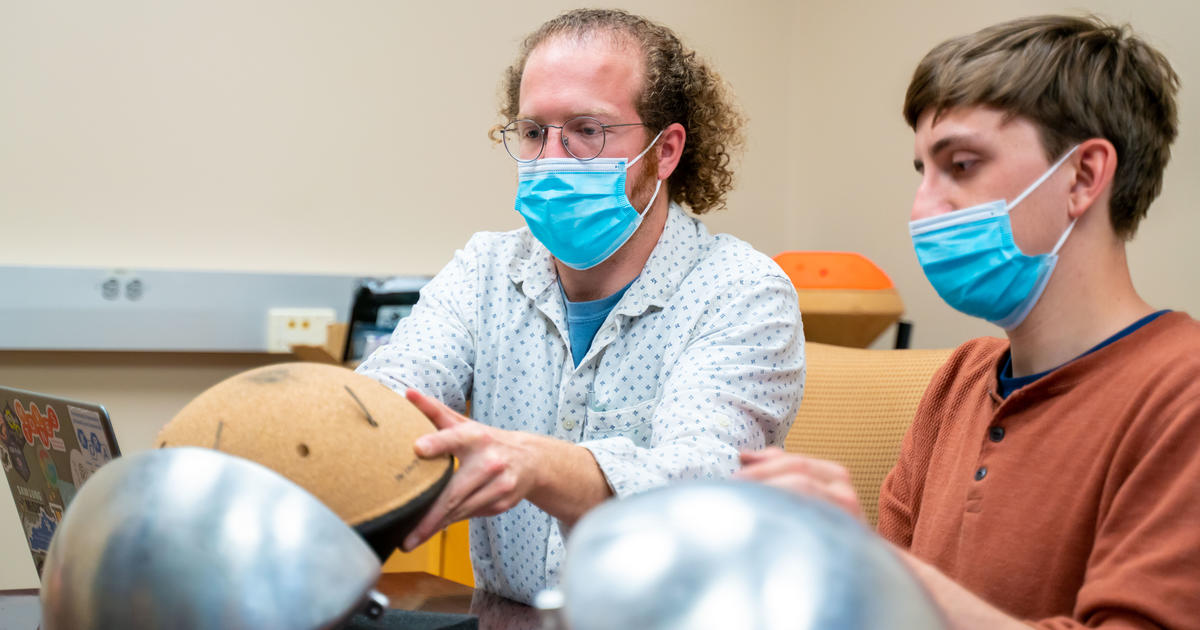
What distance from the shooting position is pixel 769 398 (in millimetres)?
1401

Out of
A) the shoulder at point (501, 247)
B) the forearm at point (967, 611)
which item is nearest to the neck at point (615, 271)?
the shoulder at point (501, 247)

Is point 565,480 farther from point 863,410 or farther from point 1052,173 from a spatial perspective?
point 863,410

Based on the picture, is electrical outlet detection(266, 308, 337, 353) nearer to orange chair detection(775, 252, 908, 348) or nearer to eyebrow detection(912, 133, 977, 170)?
orange chair detection(775, 252, 908, 348)

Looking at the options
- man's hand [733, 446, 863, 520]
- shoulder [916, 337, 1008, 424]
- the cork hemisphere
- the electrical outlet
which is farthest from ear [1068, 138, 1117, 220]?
the electrical outlet

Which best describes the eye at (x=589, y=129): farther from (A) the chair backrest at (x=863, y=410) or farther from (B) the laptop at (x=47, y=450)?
(B) the laptop at (x=47, y=450)

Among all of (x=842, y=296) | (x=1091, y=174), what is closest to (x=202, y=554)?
(x=1091, y=174)

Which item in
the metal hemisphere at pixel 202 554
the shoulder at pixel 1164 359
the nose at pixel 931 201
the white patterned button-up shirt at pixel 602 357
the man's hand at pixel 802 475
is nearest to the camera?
the metal hemisphere at pixel 202 554

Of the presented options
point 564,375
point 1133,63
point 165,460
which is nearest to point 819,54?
point 564,375

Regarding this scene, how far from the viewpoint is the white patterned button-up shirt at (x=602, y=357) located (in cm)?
137

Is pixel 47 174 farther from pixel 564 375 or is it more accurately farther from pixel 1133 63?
pixel 1133 63

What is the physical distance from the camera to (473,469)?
0.95 metres

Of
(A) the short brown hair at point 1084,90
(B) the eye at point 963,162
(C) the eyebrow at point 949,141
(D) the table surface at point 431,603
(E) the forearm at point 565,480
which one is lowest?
(D) the table surface at point 431,603

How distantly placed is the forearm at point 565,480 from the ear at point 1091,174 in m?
0.58

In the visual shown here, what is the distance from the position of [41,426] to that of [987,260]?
1037 millimetres
